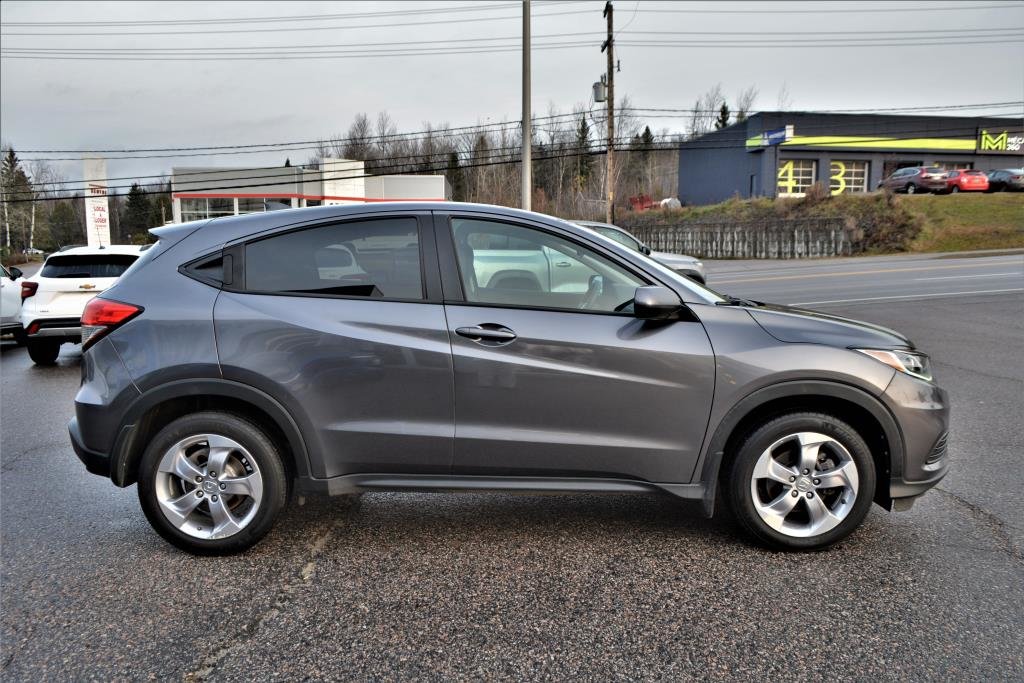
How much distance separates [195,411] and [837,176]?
176 ft

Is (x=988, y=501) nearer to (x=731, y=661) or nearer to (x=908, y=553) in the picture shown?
(x=908, y=553)

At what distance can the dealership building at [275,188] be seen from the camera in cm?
4912

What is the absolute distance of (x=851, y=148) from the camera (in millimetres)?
50500

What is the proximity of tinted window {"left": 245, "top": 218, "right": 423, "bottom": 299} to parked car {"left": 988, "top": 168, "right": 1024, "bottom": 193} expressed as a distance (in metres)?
47.7

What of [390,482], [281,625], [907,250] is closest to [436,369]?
[390,482]

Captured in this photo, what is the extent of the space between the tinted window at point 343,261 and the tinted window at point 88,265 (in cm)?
778

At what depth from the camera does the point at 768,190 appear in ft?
163

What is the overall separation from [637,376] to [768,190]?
163 feet

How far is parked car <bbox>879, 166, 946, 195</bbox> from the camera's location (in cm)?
4128

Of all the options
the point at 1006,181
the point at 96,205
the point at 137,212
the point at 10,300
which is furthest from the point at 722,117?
the point at 10,300

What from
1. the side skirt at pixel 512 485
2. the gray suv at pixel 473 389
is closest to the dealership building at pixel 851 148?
the gray suv at pixel 473 389

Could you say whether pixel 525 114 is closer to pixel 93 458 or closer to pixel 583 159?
pixel 93 458

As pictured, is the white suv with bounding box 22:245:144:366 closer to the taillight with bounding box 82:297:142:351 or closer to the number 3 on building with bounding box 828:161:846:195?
the taillight with bounding box 82:297:142:351

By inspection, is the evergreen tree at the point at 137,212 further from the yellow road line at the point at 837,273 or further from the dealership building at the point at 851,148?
the dealership building at the point at 851,148
